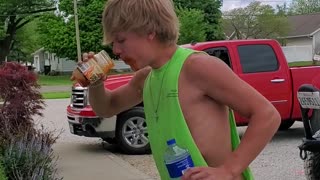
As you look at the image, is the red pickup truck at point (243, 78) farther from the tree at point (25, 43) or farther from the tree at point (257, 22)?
the tree at point (25, 43)

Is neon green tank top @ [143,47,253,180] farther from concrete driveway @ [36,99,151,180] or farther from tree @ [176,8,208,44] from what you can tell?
tree @ [176,8,208,44]

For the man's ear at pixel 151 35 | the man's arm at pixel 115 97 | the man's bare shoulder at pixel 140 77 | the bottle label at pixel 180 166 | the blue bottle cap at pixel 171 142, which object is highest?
the man's ear at pixel 151 35

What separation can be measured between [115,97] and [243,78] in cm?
729

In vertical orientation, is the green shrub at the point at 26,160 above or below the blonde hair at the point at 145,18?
below

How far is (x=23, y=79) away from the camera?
292 inches

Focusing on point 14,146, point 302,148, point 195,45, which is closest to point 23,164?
point 14,146

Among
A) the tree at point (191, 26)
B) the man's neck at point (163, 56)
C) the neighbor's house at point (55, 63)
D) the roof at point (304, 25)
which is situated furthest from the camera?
the neighbor's house at point (55, 63)

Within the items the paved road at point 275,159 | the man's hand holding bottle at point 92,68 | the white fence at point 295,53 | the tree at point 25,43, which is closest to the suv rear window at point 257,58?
the paved road at point 275,159

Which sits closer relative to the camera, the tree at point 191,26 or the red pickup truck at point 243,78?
the red pickup truck at point 243,78

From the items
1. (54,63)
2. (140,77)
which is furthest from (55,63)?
(140,77)

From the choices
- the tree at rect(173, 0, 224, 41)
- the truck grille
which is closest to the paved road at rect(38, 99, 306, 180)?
the truck grille

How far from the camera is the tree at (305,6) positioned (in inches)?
3669

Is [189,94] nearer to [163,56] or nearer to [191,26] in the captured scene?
[163,56]

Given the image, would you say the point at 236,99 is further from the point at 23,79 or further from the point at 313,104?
the point at 23,79
